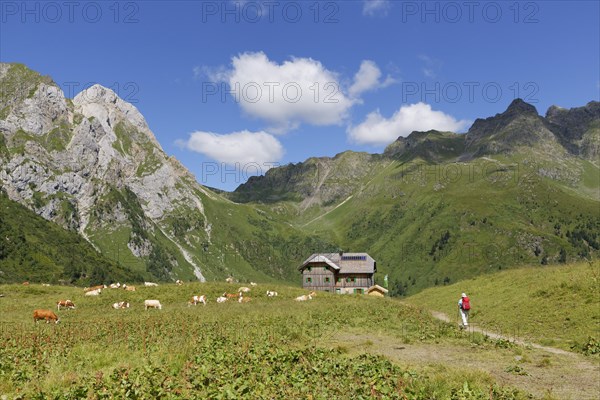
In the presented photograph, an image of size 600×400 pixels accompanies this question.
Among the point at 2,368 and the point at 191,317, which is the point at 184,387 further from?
the point at 191,317

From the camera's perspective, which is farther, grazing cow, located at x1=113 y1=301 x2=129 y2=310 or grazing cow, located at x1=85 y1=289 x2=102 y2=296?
grazing cow, located at x1=85 y1=289 x2=102 y2=296

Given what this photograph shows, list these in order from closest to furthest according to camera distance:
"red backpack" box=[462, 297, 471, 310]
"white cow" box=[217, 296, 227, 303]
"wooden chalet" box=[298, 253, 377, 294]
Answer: "red backpack" box=[462, 297, 471, 310] < "white cow" box=[217, 296, 227, 303] < "wooden chalet" box=[298, 253, 377, 294]

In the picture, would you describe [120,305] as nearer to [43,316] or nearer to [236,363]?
[43,316]

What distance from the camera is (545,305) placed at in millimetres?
32344

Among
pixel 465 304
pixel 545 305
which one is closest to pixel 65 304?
pixel 465 304

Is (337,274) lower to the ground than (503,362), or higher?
lower

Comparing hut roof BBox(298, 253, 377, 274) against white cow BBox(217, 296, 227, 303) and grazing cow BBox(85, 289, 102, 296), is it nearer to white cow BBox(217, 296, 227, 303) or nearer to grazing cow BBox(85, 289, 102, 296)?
white cow BBox(217, 296, 227, 303)

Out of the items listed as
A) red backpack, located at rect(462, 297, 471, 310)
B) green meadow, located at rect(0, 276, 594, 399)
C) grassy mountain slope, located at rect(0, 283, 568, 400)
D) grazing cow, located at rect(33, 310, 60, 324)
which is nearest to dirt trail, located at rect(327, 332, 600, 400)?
green meadow, located at rect(0, 276, 594, 399)

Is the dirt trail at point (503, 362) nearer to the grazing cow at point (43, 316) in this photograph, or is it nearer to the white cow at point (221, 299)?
the grazing cow at point (43, 316)

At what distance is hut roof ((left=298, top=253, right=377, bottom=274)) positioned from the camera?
315 feet

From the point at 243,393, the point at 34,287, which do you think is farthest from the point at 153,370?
the point at 34,287

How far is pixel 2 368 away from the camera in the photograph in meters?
13.2

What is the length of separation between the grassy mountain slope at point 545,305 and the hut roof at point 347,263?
4742 cm

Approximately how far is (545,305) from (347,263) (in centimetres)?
6687
